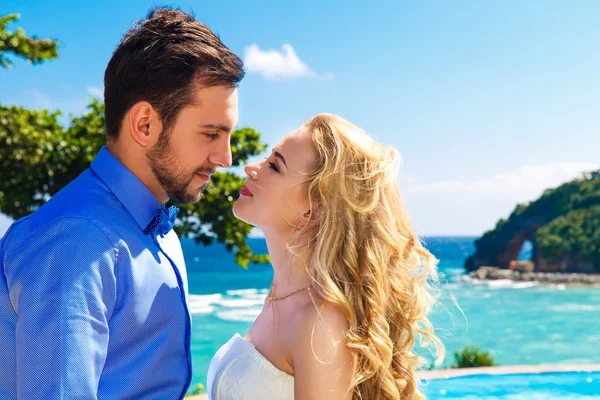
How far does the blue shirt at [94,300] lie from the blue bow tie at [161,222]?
3 cm

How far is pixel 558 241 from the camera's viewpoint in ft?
150

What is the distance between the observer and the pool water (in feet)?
24.2

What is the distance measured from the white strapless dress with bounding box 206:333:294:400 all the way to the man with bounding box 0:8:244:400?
47 centimetres

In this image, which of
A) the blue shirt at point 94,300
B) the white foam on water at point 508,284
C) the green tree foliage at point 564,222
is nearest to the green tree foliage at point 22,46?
the blue shirt at point 94,300

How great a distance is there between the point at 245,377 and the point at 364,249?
0.64 metres

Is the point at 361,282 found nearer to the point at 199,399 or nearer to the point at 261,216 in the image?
the point at 261,216

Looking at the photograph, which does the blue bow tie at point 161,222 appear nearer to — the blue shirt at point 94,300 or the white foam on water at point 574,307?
the blue shirt at point 94,300

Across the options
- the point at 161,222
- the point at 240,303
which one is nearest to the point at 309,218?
the point at 161,222

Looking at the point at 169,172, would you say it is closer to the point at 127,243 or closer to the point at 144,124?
the point at 144,124

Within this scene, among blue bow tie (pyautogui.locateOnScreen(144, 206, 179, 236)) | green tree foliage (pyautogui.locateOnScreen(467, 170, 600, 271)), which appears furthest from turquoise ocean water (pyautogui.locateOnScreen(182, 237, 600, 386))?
blue bow tie (pyautogui.locateOnScreen(144, 206, 179, 236))

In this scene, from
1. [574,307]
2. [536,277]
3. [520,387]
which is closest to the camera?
[520,387]

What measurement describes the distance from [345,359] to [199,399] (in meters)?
4.06

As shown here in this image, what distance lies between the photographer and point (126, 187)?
70.8 inches

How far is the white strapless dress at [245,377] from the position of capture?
2271 millimetres
